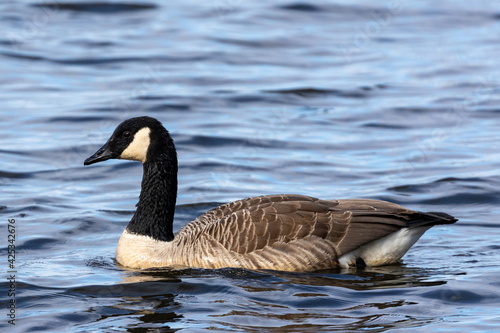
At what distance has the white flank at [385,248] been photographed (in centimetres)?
967

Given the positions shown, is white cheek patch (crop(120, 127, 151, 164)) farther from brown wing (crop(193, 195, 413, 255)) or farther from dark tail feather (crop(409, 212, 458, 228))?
dark tail feather (crop(409, 212, 458, 228))

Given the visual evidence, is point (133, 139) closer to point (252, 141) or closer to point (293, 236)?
point (293, 236)

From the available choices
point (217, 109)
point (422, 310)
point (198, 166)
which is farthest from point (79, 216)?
point (217, 109)

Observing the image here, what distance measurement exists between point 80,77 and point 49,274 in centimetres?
1249

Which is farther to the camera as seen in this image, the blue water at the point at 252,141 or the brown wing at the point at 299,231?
the brown wing at the point at 299,231

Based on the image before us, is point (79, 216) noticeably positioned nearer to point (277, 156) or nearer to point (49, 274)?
point (49, 274)

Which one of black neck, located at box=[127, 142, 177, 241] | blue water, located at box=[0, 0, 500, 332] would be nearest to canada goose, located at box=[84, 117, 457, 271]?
blue water, located at box=[0, 0, 500, 332]

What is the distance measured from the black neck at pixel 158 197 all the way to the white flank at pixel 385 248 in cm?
232

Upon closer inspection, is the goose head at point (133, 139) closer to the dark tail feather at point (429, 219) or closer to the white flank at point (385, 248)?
the white flank at point (385, 248)

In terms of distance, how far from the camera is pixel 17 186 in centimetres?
1377

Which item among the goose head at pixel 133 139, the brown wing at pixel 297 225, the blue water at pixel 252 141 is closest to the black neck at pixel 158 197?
the goose head at pixel 133 139

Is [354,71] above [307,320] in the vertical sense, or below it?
above

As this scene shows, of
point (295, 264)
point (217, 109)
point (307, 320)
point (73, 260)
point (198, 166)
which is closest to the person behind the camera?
point (307, 320)

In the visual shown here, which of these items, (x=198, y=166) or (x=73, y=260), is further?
(x=198, y=166)
